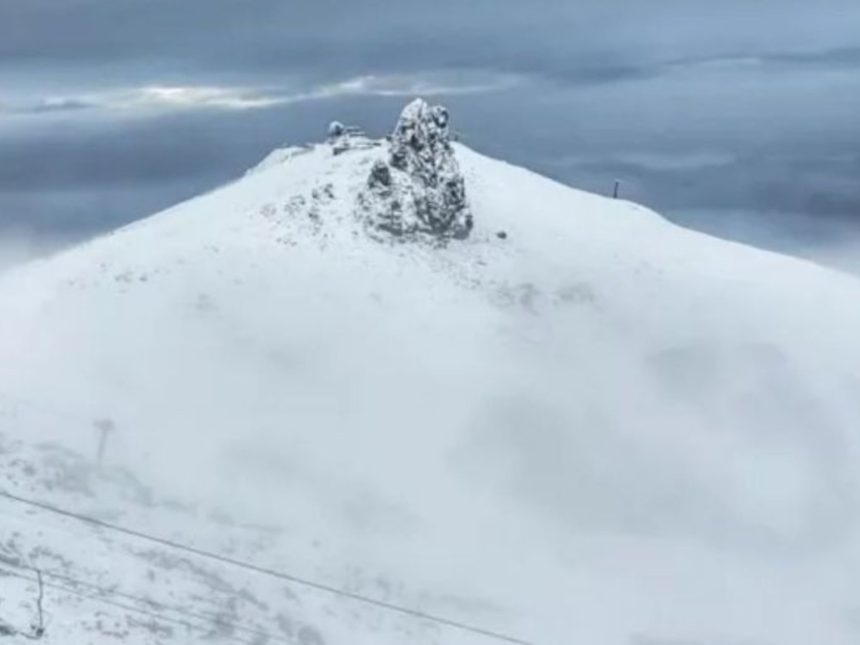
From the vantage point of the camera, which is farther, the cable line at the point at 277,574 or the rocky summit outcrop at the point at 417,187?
the rocky summit outcrop at the point at 417,187

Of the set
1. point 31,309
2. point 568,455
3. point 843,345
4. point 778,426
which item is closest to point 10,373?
point 31,309

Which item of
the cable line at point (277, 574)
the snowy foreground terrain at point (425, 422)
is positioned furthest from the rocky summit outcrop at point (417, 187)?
the cable line at point (277, 574)

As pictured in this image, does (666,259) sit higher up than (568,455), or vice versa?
(666,259)

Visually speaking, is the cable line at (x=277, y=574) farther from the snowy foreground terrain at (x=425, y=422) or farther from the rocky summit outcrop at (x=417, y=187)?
the rocky summit outcrop at (x=417, y=187)

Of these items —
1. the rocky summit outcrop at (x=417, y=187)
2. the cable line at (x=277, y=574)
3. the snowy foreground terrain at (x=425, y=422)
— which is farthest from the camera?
the rocky summit outcrop at (x=417, y=187)

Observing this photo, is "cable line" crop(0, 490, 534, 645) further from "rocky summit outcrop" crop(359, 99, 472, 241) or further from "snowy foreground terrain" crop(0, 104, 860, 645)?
"rocky summit outcrop" crop(359, 99, 472, 241)

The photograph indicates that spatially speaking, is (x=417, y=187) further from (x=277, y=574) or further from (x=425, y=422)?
Answer: (x=277, y=574)

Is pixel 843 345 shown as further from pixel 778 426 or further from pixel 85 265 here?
pixel 85 265
